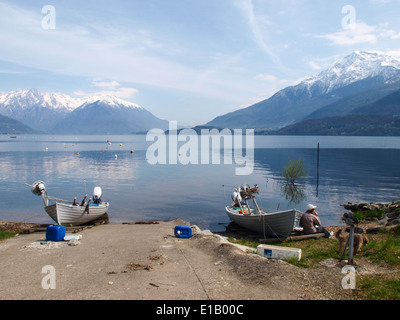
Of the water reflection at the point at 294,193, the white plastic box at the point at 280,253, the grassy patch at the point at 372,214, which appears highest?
the white plastic box at the point at 280,253

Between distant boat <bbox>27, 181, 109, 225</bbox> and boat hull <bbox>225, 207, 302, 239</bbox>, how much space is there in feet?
41.7

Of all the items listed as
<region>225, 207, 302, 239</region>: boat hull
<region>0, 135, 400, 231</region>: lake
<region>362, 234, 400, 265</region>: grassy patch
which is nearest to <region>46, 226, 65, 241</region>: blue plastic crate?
<region>225, 207, 302, 239</region>: boat hull

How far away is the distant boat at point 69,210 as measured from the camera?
2523cm

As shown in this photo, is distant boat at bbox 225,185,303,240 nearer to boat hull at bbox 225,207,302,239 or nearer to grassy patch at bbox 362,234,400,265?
boat hull at bbox 225,207,302,239

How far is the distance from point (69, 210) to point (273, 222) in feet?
52.7

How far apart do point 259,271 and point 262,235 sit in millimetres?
12605

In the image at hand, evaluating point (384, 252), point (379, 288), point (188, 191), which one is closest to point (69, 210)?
point (188, 191)

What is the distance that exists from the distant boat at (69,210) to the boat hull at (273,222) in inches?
501

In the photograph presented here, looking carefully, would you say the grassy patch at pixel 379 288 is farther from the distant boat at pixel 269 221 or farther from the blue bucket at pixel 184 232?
the blue bucket at pixel 184 232

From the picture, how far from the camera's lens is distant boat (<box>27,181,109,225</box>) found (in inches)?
993

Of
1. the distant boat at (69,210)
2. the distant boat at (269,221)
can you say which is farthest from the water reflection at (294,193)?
the distant boat at (69,210)
